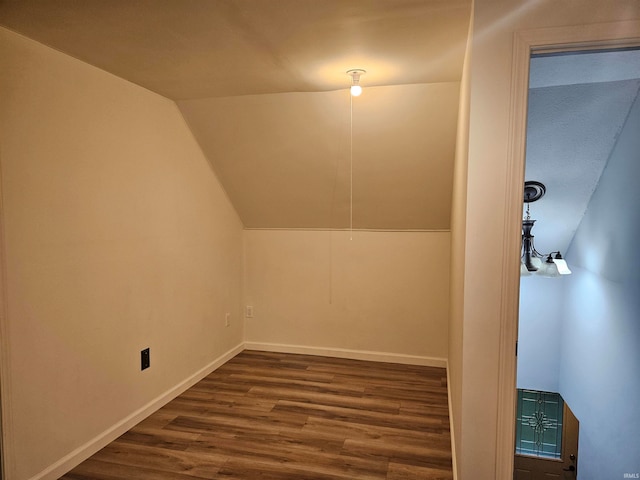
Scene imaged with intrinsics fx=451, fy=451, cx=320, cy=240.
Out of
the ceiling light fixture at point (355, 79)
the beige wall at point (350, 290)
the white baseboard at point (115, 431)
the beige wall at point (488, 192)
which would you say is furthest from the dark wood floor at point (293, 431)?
the ceiling light fixture at point (355, 79)

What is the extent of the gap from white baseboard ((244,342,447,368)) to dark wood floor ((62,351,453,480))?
13 centimetres

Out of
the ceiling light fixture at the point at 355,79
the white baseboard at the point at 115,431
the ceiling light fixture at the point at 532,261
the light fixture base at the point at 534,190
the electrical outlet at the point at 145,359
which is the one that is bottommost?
the white baseboard at the point at 115,431

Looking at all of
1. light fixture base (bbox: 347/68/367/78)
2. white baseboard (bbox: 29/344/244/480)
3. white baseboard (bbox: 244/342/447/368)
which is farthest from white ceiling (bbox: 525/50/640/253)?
white baseboard (bbox: 29/344/244/480)

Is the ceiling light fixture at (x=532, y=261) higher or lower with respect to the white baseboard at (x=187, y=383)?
higher

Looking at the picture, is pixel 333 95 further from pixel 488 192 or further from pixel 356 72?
pixel 488 192

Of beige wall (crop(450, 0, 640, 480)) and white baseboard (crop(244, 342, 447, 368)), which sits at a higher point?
beige wall (crop(450, 0, 640, 480))

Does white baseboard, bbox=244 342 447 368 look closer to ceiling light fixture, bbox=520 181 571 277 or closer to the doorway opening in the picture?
ceiling light fixture, bbox=520 181 571 277

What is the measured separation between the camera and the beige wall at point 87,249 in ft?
6.55

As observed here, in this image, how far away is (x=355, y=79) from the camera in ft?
8.38

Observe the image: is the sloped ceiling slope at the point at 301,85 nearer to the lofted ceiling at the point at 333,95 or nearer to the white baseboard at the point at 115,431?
the lofted ceiling at the point at 333,95

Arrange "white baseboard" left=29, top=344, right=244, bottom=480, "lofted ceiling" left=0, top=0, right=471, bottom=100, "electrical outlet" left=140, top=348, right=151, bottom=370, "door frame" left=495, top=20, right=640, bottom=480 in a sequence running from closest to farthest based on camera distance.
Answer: "door frame" left=495, top=20, right=640, bottom=480 → "lofted ceiling" left=0, top=0, right=471, bottom=100 → "white baseboard" left=29, top=344, right=244, bottom=480 → "electrical outlet" left=140, top=348, right=151, bottom=370

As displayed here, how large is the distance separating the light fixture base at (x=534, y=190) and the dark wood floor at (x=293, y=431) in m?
1.52

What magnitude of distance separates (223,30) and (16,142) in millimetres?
1031

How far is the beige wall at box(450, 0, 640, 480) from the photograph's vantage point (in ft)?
5.02
